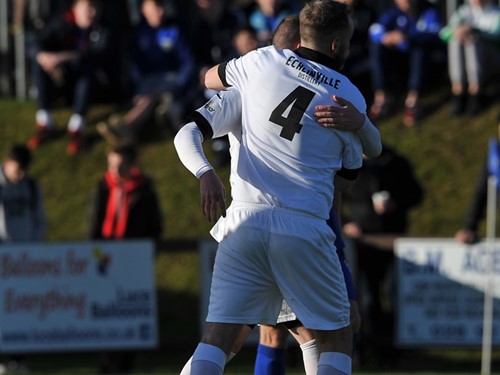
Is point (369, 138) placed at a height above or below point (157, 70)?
below

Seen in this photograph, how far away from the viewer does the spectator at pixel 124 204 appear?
1179cm

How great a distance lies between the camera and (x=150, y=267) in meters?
11.6

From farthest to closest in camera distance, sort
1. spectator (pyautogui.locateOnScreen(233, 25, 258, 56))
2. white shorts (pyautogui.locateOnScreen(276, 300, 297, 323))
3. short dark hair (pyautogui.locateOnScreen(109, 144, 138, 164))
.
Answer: spectator (pyautogui.locateOnScreen(233, 25, 258, 56)) → short dark hair (pyautogui.locateOnScreen(109, 144, 138, 164)) → white shorts (pyautogui.locateOnScreen(276, 300, 297, 323))

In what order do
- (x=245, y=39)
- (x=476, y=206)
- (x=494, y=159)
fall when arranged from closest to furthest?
(x=494, y=159)
(x=476, y=206)
(x=245, y=39)

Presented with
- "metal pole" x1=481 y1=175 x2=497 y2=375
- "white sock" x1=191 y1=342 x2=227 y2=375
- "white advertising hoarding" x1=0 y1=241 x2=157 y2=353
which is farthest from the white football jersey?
"white advertising hoarding" x1=0 y1=241 x2=157 y2=353

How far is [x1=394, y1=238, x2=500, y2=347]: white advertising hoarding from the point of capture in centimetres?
1153

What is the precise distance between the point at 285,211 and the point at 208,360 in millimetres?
760

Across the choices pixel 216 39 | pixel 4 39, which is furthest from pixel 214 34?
pixel 4 39

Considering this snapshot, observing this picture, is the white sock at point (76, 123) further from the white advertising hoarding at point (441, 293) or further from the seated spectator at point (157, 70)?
the white advertising hoarding at point (441, 293)

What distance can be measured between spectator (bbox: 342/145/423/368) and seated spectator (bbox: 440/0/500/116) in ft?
9.50

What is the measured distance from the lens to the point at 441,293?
11.6 metres

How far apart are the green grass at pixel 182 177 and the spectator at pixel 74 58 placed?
0.40 metres

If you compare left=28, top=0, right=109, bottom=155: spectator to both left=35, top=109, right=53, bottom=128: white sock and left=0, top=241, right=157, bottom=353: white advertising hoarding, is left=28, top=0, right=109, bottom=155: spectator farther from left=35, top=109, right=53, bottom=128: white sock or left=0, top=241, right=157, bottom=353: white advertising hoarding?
left=0, top=241, right=157, bottom=353: white advertising hoarding

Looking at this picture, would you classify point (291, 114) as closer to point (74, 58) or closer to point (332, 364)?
point (332, 364)
